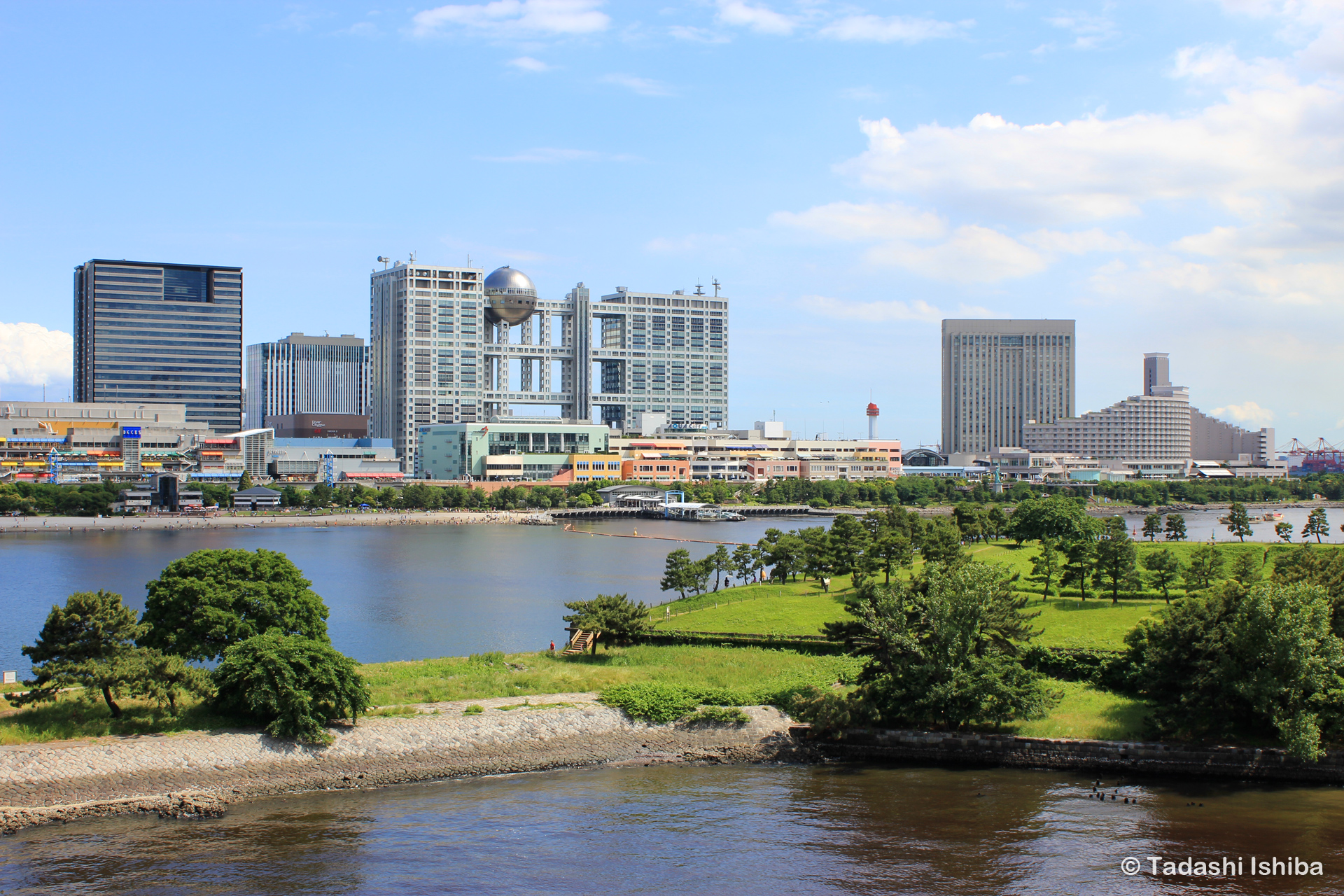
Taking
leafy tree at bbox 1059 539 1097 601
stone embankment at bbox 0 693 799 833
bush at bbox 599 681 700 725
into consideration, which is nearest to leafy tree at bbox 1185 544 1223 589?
leafy tree at bbox 1059 539 1097 601

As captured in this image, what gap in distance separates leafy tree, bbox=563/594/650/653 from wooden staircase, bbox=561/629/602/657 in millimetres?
279

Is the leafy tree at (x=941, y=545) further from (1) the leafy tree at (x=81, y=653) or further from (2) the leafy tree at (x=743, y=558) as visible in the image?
(1) the leafy tree at (x=81, y=653)

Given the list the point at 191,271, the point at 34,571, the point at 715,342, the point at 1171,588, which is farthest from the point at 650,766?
the point at 715,342

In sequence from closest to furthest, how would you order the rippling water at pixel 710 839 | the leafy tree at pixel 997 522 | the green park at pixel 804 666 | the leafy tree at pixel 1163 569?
the rippling water at pixel 710 839, the green park at pixel 804 666, the leafy tree at pixel 1163 569, the leafy tree at pixel 997 522

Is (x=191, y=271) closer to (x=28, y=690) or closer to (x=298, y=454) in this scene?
(x=298, y=454)

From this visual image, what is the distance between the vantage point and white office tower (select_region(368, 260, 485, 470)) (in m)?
136

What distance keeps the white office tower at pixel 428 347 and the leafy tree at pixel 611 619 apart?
10821 centimetres

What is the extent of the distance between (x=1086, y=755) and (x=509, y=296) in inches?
4858

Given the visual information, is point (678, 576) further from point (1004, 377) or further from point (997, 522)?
point (1004, 377)

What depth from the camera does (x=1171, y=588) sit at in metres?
34.7

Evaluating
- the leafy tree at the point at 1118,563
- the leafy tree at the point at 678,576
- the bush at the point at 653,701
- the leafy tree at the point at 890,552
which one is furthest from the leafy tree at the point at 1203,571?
the bush at the point at 653,701

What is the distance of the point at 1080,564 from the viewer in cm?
3444

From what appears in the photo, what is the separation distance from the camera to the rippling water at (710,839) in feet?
52.3

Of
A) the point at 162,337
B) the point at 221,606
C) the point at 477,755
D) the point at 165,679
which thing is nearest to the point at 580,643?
the point at 477,755
